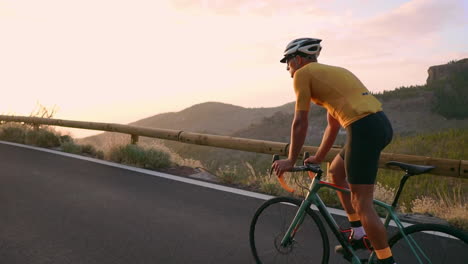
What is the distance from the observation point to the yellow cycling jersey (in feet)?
11.7

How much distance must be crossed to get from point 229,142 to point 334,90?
510cm

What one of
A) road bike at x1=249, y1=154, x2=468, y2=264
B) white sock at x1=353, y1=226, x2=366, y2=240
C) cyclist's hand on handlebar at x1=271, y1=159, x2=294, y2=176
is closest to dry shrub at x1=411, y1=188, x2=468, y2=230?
road bike at x1=249, y1=154, x2=468, y2=264

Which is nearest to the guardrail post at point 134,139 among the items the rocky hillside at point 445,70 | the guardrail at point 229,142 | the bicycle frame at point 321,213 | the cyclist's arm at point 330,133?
the guardrail at point 229,142

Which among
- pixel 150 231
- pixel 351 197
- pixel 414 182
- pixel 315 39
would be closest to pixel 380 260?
pixel 351 197

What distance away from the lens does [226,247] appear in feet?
16.7

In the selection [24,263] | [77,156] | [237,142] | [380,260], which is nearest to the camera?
[380,260]

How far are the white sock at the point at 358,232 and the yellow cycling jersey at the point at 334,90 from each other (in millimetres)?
884

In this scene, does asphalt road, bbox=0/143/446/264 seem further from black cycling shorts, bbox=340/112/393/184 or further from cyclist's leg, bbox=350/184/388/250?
black cycling shorts, bbox=340/112/393/184

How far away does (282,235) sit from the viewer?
4270 millimetres

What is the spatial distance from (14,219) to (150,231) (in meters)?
1.84

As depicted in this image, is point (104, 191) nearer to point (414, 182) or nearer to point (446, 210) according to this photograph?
point (446, 210)

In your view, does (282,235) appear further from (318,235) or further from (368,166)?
(368,166)

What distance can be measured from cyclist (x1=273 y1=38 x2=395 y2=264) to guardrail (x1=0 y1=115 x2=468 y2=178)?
247 cm

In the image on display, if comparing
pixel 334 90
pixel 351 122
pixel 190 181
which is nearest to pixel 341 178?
pixel 351 122
